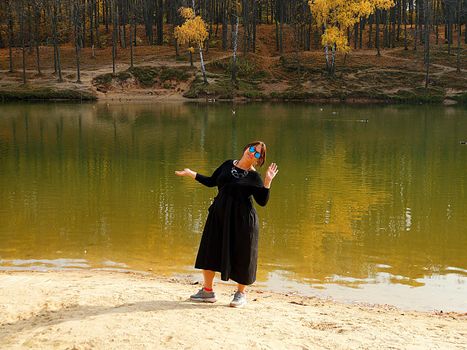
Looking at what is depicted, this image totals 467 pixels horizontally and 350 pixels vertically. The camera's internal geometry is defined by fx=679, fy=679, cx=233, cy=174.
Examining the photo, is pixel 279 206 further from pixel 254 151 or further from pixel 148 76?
pixel 148 76

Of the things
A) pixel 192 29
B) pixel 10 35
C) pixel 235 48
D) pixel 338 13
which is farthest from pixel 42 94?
pixel 338 13

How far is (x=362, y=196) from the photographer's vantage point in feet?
→ 57.4

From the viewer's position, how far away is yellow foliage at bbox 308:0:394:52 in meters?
61.0

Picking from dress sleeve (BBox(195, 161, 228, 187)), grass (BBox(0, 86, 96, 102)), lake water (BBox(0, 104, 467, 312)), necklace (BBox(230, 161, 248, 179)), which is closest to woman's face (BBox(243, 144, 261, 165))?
necklace (BBox(230, 161, 248, 179))

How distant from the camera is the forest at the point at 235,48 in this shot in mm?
62188

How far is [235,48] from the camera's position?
62062 millimetres

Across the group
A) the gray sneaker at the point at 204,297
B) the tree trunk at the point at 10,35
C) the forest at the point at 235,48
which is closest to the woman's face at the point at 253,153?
the gray sneaker at the point at 204,297

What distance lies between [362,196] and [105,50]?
202 ft

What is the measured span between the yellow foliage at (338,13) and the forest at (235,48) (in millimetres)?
91

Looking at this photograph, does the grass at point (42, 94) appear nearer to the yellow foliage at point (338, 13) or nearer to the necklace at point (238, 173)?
the yellow foliage at point (338, 13)

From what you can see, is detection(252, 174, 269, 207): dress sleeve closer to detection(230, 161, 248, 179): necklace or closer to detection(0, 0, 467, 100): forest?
detection(230, 161, 248, 179): necklace

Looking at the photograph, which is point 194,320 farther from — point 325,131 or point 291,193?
point 325,131

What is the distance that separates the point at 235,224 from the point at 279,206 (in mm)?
8646

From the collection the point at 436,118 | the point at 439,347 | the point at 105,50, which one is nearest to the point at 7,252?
the point at 439,347
